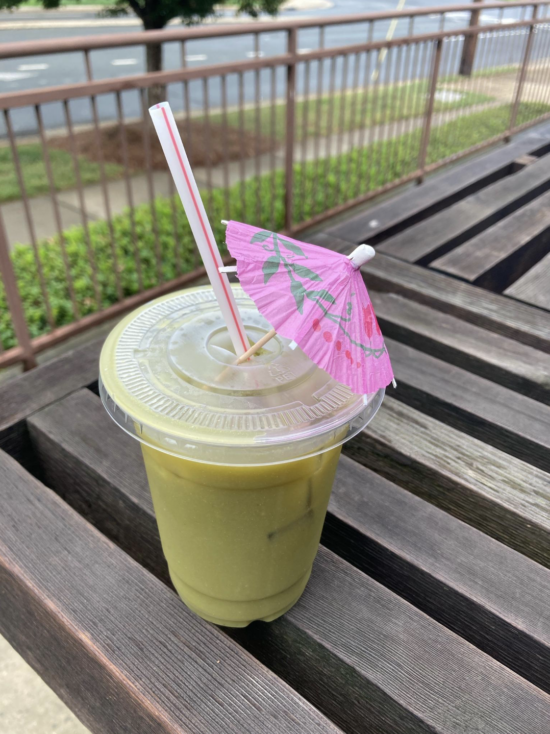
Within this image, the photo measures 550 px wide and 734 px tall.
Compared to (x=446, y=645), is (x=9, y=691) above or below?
below

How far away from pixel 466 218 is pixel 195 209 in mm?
→ 2398

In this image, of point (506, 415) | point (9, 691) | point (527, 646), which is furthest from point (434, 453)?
point (9, 691)

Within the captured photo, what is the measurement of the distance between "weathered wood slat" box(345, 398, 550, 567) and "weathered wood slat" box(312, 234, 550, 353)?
65cm

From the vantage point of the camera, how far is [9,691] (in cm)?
165

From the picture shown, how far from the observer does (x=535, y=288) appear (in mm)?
2398

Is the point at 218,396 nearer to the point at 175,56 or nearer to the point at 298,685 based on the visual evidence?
the point at 298,685

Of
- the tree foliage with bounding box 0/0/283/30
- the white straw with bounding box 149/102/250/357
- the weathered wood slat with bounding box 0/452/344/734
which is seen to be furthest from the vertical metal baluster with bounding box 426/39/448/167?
the weathered wood slat with bounding box 0/452/344/734

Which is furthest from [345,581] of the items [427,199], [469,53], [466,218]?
[469,53]

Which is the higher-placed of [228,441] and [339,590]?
[228,441]

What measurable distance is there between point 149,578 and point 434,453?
33.1 inches

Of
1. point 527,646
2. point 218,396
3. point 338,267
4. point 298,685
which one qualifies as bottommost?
point 298,685

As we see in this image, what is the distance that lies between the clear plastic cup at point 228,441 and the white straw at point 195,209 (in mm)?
74

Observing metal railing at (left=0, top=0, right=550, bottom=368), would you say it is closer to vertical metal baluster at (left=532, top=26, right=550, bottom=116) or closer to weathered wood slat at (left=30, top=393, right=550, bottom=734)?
vertical metal baluster at (left=532, top=26, right=550, bottom=116)

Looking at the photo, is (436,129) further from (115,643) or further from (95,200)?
(115,643)
